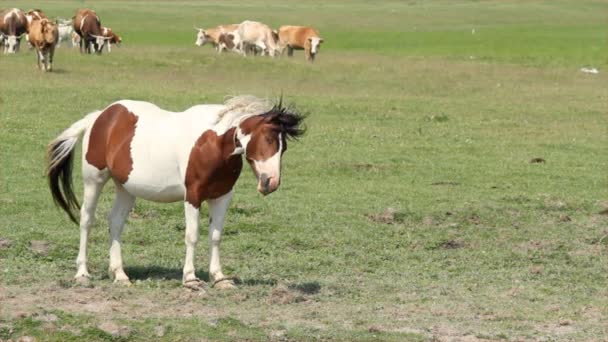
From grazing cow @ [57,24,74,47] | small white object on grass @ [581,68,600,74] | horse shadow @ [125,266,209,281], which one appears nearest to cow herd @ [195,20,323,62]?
grazing cow @ [57,24,74,47]

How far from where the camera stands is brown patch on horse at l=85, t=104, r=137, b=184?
9969mm

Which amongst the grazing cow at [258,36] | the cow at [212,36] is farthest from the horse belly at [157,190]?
the cow at [212,36]

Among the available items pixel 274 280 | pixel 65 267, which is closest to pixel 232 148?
pixel 274 280

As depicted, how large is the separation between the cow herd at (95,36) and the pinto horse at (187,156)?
20.7 meters

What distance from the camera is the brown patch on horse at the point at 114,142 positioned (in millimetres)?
9969

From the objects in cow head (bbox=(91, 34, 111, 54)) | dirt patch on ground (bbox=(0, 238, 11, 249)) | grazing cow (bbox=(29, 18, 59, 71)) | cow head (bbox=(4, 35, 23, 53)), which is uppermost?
dirt patch on ground (bbox=(0, 238, 11, 249))

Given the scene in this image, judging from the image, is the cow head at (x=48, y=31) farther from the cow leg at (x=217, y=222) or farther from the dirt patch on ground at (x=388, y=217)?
the cow leg at (x=217, y=222)

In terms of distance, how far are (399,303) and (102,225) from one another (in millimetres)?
4370

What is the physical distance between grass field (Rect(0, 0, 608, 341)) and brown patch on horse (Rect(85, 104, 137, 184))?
0.92 meters

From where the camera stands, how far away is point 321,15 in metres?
78.8

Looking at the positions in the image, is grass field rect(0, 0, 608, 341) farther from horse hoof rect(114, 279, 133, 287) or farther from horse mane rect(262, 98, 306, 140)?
horse mane rect(262, 98, 306, 140)

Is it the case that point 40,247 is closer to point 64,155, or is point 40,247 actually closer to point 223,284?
point 64,155

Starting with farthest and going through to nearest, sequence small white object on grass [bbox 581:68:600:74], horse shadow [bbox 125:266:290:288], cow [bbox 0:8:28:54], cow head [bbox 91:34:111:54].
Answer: cow head [bbox 91:34:111:54], cow [bbox 0:8:28:54], small white object on grass [bbox 581:68:600:74], horse shadow [bbox 125:266:290:288]

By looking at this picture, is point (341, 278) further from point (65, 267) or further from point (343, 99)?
point (343, 99)
